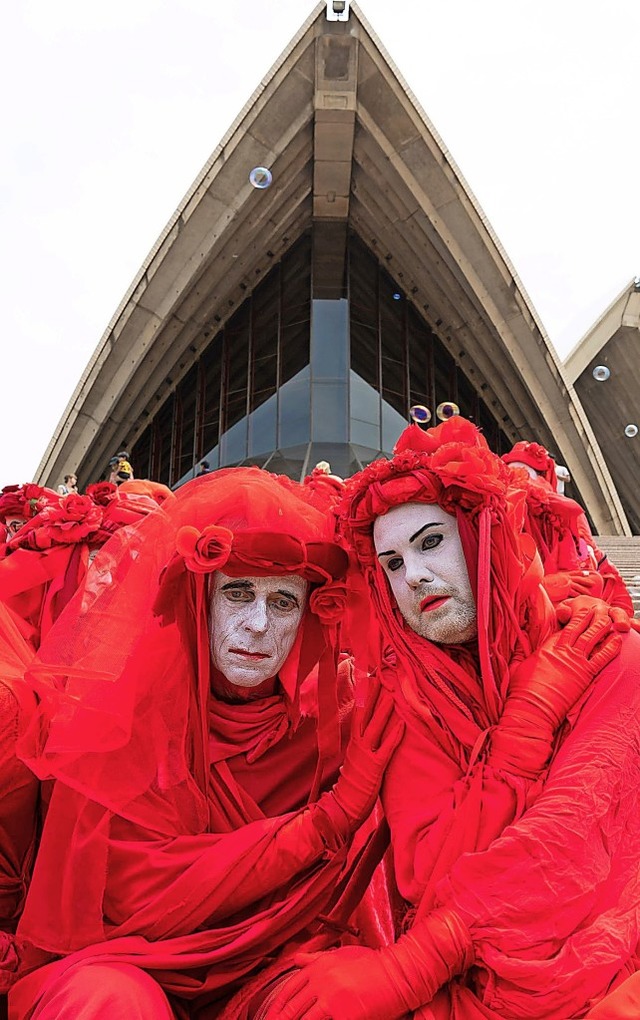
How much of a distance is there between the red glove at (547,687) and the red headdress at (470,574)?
0.16 feet

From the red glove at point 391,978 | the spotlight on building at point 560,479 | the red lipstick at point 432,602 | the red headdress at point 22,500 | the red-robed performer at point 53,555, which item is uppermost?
the spotlight on building at point 560,479

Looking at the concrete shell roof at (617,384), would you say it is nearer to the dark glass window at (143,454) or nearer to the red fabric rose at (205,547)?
the dark glass window at (143,454)

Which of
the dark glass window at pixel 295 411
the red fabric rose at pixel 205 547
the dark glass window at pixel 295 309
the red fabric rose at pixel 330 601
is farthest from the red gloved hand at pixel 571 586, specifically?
the dark glass window at pixel 295 309

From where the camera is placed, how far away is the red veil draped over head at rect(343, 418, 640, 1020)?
161 centimetres

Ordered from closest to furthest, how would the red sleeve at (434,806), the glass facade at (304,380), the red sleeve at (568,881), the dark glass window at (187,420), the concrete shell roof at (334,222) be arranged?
the red sleeve at (568,881), the red sleeve at (434,806), the concrete shell roof at (334,222), the glass facade at (304,380), the dark glass window at (187,420)

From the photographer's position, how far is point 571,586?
2.35 m

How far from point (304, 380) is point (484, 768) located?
15101 mm

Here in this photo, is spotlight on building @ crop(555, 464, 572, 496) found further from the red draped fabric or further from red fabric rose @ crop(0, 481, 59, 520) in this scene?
the red draped fabric

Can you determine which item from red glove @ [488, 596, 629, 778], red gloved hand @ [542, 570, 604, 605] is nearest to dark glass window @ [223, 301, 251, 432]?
red gloved hand @ [542, 570, 604, 605]

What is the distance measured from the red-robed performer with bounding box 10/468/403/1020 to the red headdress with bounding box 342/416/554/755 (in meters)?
0.17

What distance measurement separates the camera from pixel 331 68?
14641 millimetres

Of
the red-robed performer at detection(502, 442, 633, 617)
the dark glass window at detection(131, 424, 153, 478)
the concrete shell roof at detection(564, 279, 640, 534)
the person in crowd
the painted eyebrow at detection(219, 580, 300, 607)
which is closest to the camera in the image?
the painted eyebrow at detection(219, 580, 300, 607)

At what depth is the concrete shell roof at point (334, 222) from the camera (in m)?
14.8

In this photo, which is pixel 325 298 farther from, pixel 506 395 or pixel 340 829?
pixel 340 829
